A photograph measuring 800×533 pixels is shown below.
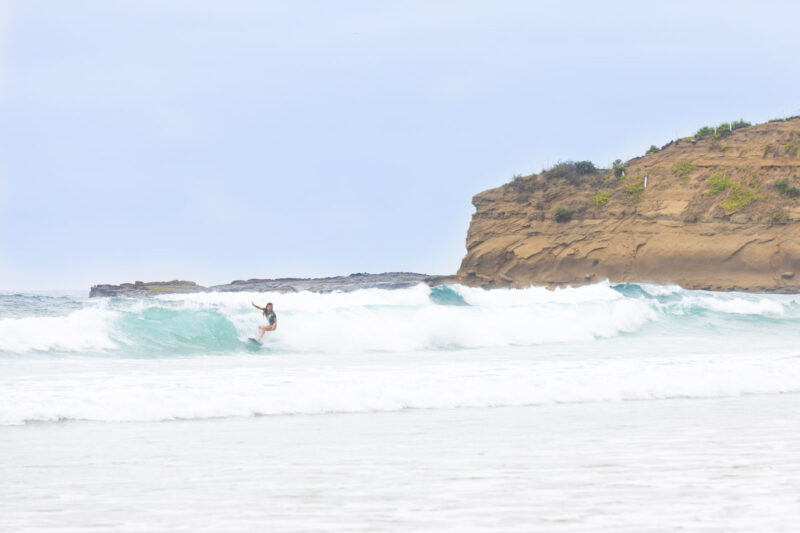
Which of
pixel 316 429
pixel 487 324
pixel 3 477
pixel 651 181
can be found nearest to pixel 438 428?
pixel 316 429

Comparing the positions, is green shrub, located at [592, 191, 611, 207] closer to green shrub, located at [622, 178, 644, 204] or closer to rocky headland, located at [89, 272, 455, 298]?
green shrub, located at [622, 178, 644, 204]

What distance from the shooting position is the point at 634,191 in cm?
4575

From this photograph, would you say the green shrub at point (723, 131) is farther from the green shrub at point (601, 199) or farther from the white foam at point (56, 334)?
the white foam at point (56, 334)

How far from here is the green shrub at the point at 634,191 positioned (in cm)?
4528

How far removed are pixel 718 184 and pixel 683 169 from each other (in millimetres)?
2706

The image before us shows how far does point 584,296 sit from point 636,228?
17.0 meters

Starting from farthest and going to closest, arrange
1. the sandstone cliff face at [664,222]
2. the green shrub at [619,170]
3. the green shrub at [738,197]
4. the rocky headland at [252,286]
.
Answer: the rocky headland at [252,286], the green shrub at [619,170], the green shrub at [738,197], the sandstone cliff face at [664,222]

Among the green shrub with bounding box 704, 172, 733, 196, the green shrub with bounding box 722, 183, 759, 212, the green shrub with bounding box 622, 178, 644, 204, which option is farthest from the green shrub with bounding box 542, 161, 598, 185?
the green shrub with bounding box 722, 183, 759, 212

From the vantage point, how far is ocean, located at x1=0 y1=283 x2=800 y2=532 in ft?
15.2

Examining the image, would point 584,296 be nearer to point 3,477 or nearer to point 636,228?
point 636,228

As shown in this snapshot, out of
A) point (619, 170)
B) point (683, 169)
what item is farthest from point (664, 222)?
point (619, 170)

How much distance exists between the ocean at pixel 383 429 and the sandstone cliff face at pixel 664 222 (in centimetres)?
2538

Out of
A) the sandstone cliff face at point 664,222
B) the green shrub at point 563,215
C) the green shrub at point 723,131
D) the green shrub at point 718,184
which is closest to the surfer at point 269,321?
the sandstone cliff face at point 664,222

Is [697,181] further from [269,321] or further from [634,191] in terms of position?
[269,321]
